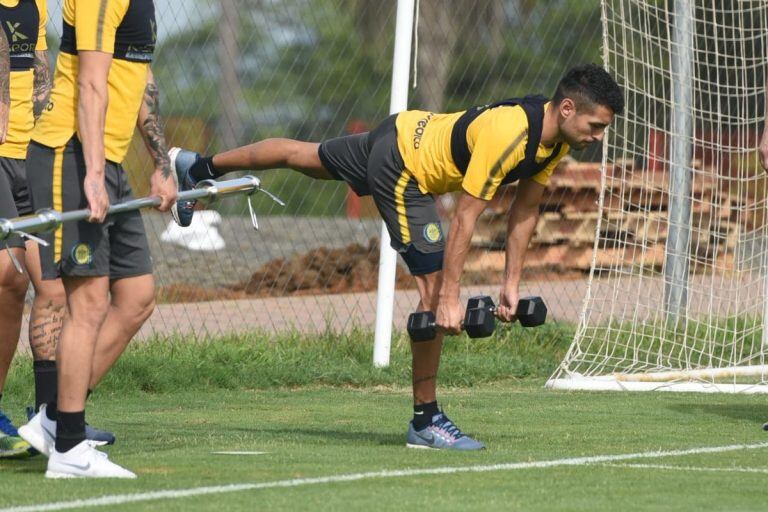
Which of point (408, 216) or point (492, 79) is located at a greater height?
point (492, 79)

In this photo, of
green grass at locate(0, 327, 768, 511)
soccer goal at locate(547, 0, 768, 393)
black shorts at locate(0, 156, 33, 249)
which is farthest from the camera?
soccer goal at locate(547, 0, 768, 393)

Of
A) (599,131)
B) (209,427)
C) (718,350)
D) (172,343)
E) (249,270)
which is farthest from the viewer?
(249,270)

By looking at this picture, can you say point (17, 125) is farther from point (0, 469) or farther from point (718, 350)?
point (718, 350)

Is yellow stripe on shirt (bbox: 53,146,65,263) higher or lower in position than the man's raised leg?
lower

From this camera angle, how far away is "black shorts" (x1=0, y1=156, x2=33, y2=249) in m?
6.55

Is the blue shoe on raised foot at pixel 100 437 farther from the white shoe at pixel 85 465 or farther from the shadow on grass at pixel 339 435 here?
the white shoe at pixel 85 465

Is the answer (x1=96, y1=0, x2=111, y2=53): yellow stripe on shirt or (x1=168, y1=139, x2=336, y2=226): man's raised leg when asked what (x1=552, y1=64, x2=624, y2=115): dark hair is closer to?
(x1=168, y1=139, x2=336, y2=226): man's raised leg

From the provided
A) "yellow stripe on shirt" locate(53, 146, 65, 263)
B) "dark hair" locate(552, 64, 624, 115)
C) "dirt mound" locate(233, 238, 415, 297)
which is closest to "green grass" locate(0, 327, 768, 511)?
"yellow stripe on shirt" locate(53, 146, 65, 263)

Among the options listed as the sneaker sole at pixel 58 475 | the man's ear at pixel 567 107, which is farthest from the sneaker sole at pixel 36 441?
the man's ear at pixel 567 107

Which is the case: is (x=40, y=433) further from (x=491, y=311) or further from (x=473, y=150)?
(x=473, y=150)

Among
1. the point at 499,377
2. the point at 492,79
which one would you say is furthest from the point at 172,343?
the point at 492,79

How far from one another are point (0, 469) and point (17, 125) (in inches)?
66.1

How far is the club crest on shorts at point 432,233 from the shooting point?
7.01 meters

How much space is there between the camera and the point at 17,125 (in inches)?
272
